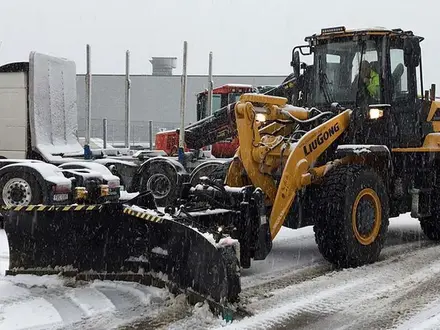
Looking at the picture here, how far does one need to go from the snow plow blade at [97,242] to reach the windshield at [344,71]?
11.1ft

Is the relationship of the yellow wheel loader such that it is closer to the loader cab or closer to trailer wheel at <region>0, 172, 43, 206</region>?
the loader cab

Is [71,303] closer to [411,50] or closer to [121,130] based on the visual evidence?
[411,50]

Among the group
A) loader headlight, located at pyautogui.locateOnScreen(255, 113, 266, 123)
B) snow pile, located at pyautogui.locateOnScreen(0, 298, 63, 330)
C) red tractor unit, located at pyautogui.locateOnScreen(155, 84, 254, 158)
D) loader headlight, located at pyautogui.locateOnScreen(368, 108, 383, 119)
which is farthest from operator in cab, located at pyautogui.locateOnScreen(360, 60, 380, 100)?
red tractor unit, located at pyautogui.locateOnScreen(155, 84, 254, 158)

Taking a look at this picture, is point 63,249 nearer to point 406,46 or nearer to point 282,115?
point 282,115

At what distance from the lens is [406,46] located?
7848mm

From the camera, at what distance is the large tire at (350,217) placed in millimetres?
7094

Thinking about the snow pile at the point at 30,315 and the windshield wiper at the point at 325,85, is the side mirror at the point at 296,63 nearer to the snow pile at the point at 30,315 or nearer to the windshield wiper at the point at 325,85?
the windshield wiper at the point at 325,85

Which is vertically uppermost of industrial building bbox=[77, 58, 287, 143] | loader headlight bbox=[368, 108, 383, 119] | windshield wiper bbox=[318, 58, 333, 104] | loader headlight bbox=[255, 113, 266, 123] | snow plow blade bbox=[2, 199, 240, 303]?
industrial building bbox=[77, 58, 287, 143]

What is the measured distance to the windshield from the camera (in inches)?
320

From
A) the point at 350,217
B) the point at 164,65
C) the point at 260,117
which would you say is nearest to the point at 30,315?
the point at 260,117

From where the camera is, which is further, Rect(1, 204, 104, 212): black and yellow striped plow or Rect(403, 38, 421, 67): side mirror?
Rect(403, 38, 421, 67): side mirror

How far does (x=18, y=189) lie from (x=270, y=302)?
16.7 feet

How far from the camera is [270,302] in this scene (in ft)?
18.9

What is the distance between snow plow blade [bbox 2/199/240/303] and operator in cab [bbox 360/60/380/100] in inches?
138
